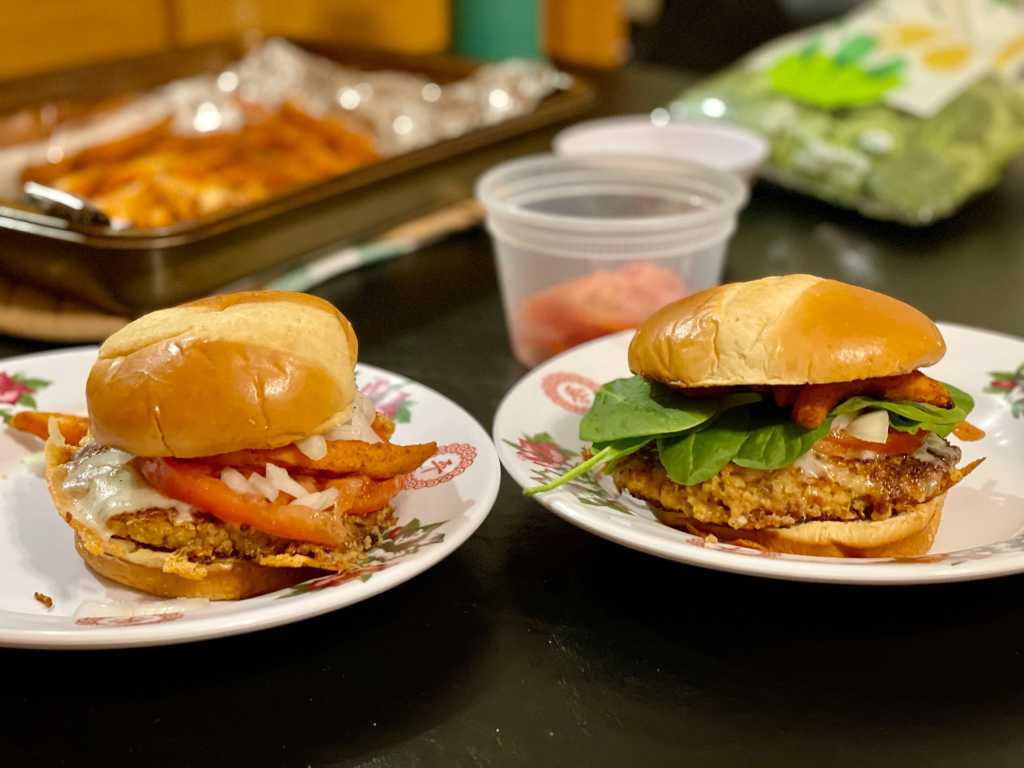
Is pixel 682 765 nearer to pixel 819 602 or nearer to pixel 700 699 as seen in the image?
pixel 700 699

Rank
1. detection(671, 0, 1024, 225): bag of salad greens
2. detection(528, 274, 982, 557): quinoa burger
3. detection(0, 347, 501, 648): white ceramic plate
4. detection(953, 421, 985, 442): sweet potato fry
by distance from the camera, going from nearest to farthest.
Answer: detection(0, 347, 501, 648): white ceramic plate → detection(528, 274, 982, 557): quinoa burger → detection(953, 421, 985, 442): sweet potato fry → detection(671, 0, 1024, 225): bag of salad greens

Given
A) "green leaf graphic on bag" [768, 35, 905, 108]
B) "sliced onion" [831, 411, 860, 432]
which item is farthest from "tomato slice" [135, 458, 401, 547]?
"green leaf graphic on bag" [768, 35, 905, 108]

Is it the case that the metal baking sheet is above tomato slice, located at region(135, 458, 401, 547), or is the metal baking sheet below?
below

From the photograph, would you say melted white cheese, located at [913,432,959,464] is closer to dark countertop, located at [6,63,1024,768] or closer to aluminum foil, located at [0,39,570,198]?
dark countertop, located at [6,63,1024,768]

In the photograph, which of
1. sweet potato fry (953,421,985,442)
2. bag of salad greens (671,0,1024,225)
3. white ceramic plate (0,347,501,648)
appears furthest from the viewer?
bag of salad greens (671,0,1024,225)

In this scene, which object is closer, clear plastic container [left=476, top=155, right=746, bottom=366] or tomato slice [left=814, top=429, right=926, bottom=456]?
tomato slice [left=814, top=429, right=926, bottom=456]

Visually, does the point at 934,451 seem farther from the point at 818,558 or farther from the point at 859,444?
the point at 818,558
